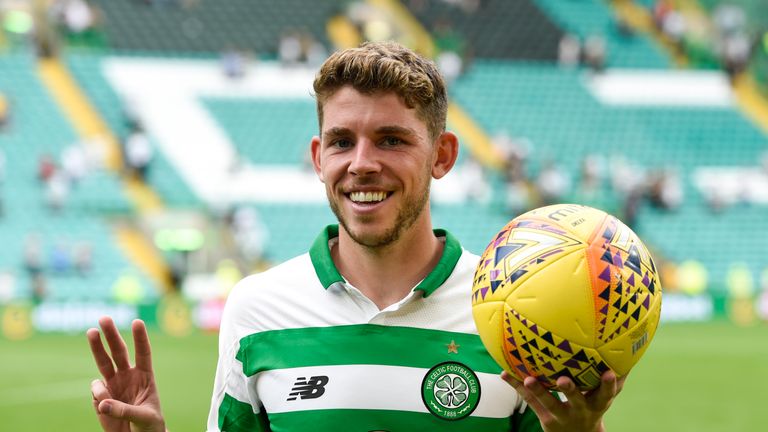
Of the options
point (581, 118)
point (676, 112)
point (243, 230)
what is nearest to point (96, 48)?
point (243, 230)

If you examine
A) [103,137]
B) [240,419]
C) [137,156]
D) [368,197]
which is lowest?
[240,419]

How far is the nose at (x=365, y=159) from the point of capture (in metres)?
2.87

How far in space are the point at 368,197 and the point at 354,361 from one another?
0.49 meters

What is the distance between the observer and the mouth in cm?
291

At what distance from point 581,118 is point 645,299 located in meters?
25.9

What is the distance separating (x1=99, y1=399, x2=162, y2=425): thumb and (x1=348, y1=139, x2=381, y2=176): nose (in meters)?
0.88

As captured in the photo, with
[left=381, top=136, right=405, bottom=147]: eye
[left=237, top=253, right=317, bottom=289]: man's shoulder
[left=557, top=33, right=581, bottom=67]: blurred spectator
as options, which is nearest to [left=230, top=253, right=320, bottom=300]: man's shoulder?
[left=237, top=253, right=317, bottom=289]: man's shoulder

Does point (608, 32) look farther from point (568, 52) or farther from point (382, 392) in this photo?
point (382, 392)

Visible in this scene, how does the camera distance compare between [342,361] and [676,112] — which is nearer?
[342,361]

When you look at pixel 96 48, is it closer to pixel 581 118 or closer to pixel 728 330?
pixel 581 118

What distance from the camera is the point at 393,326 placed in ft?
9.91

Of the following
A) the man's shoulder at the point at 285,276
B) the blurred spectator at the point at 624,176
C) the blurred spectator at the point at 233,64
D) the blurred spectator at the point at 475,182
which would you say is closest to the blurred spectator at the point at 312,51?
the blurred spectator at the point at 233,64

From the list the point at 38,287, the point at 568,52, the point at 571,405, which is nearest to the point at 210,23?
the point at 38,287

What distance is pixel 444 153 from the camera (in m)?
3.17
